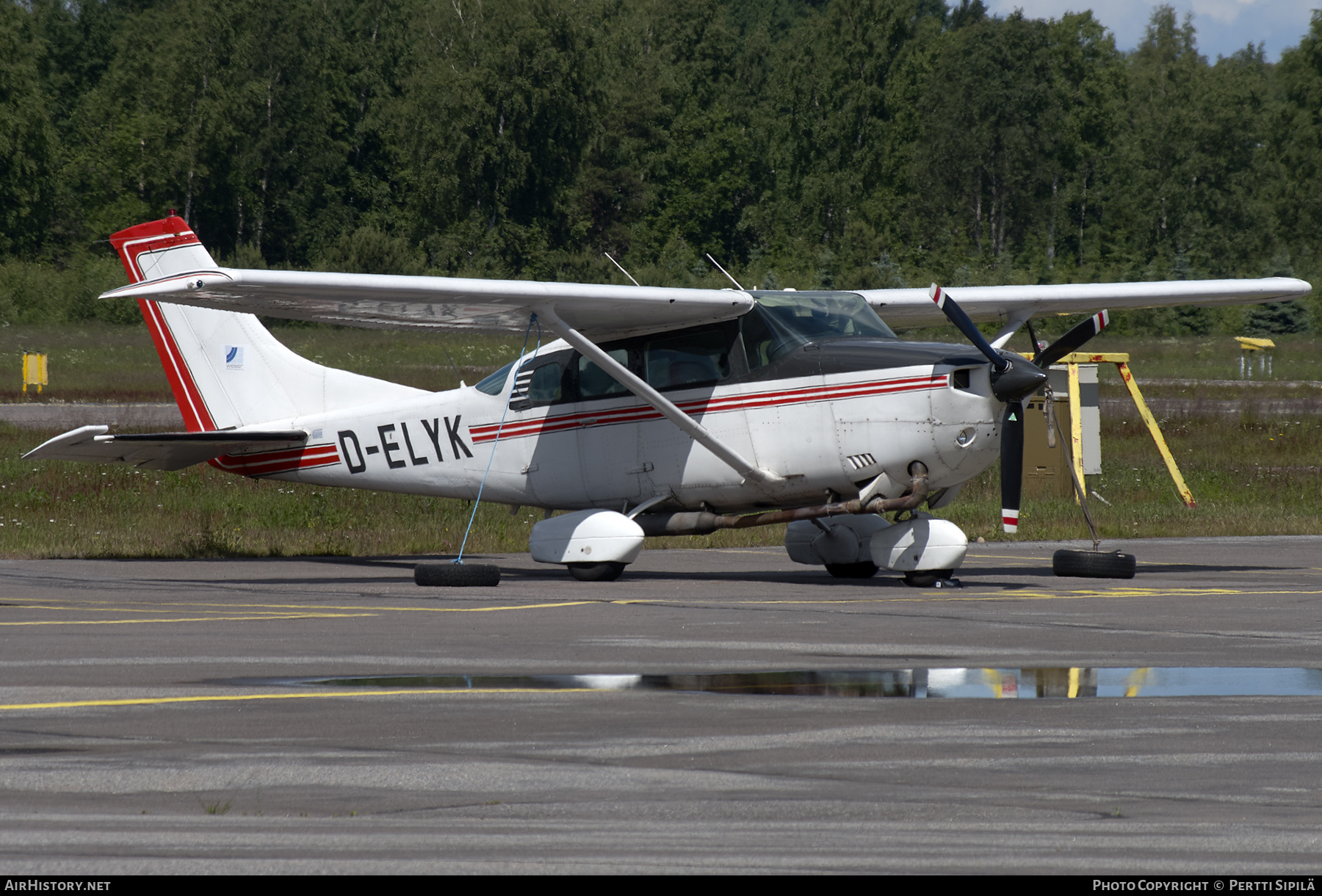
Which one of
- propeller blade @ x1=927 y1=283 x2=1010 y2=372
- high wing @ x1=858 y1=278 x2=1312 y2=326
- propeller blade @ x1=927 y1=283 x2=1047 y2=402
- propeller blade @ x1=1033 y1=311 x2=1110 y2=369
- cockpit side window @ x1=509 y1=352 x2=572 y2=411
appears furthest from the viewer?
high wing @ x1=858 y1=278 x2=1312 y2=326

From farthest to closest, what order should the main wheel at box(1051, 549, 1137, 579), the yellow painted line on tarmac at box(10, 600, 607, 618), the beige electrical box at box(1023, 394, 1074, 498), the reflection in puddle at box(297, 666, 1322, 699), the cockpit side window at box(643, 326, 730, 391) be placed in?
the beige electrical box at box(1023, 394, 1074, 498) → the main wheel at box(1051, 549, 1137, 579) → the cockpit side window at box(643, 326, 730, 391) → the yellow painted line on tarmac at box(10, 600, 607, 618) → the reflection in puddle at box(297, 666, 1322, 699)

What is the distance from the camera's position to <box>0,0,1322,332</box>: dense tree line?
270 feet

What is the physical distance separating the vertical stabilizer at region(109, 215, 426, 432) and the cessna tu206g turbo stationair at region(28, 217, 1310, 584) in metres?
0.03

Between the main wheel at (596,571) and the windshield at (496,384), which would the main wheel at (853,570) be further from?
the windshield at (496,384)

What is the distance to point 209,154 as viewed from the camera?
8419 centimetres

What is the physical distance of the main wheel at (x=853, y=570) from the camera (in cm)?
1525

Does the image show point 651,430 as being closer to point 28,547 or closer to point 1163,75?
point 28,547

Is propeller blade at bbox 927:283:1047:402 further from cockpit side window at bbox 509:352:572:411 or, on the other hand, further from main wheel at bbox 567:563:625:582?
cockpit side window at bbox 509:352:572:411

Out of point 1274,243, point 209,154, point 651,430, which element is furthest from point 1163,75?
point 651,430

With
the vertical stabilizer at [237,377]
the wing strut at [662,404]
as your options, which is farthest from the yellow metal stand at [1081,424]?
the vertical stabilizer at [237,377]

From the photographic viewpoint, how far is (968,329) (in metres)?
13.7

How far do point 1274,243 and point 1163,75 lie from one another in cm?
1641

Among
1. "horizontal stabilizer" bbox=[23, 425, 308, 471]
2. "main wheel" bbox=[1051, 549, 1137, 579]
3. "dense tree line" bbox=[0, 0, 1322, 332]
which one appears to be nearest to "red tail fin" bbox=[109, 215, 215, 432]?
"horizontal stabilizer" bbox=[23, 425, 308, 471]

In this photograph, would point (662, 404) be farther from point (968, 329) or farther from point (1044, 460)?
point (1044, 460)
